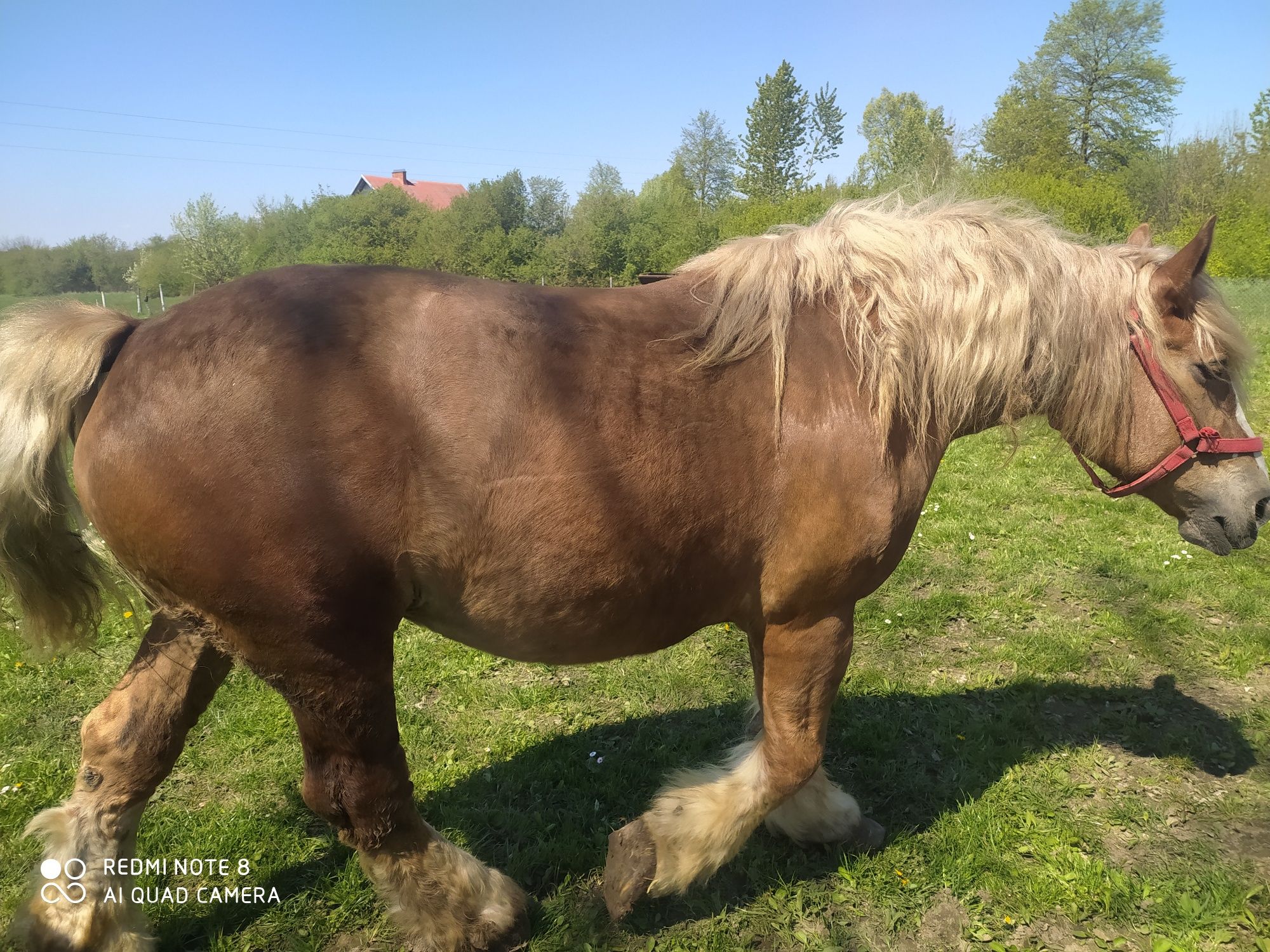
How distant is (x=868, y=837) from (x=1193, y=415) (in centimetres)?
180

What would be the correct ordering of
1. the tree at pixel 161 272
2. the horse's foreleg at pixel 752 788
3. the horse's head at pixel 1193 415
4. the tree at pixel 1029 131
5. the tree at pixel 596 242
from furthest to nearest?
1. the tree at pixel 1029 131
2. the tree at pixel 596 242
3. the tree at pixel 161 272
4. the horse's head at pixel 1193 415
5. the horse's foreleg at pixel 752 788

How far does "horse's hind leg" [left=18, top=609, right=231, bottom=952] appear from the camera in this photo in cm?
207

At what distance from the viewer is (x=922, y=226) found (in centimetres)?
232

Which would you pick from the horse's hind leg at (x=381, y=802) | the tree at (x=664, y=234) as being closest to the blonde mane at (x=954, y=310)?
the horse's hind leg at (x=381, y=802)

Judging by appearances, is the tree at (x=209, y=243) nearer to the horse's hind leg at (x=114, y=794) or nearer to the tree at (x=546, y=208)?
the tree at (x=546, y=208)

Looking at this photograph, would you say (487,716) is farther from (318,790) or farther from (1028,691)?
(1028,691)

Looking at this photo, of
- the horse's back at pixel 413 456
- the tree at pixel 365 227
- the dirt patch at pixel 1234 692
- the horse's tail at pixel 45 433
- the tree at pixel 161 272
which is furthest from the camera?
the tree at pixel 161 272

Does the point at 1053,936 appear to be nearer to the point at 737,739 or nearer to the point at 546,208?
the point at 737,739

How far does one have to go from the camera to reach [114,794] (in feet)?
6.93

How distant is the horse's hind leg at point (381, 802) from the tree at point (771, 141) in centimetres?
4681

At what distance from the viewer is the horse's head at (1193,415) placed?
2.33 meters

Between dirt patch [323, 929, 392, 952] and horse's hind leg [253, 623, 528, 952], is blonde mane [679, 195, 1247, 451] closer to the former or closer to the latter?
horse's hind leg [253, 623, 528, 952]

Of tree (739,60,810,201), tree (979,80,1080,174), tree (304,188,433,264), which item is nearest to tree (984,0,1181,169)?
tree (979,80,1080,174)

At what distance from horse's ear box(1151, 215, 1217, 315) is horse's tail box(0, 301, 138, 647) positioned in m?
2.98
